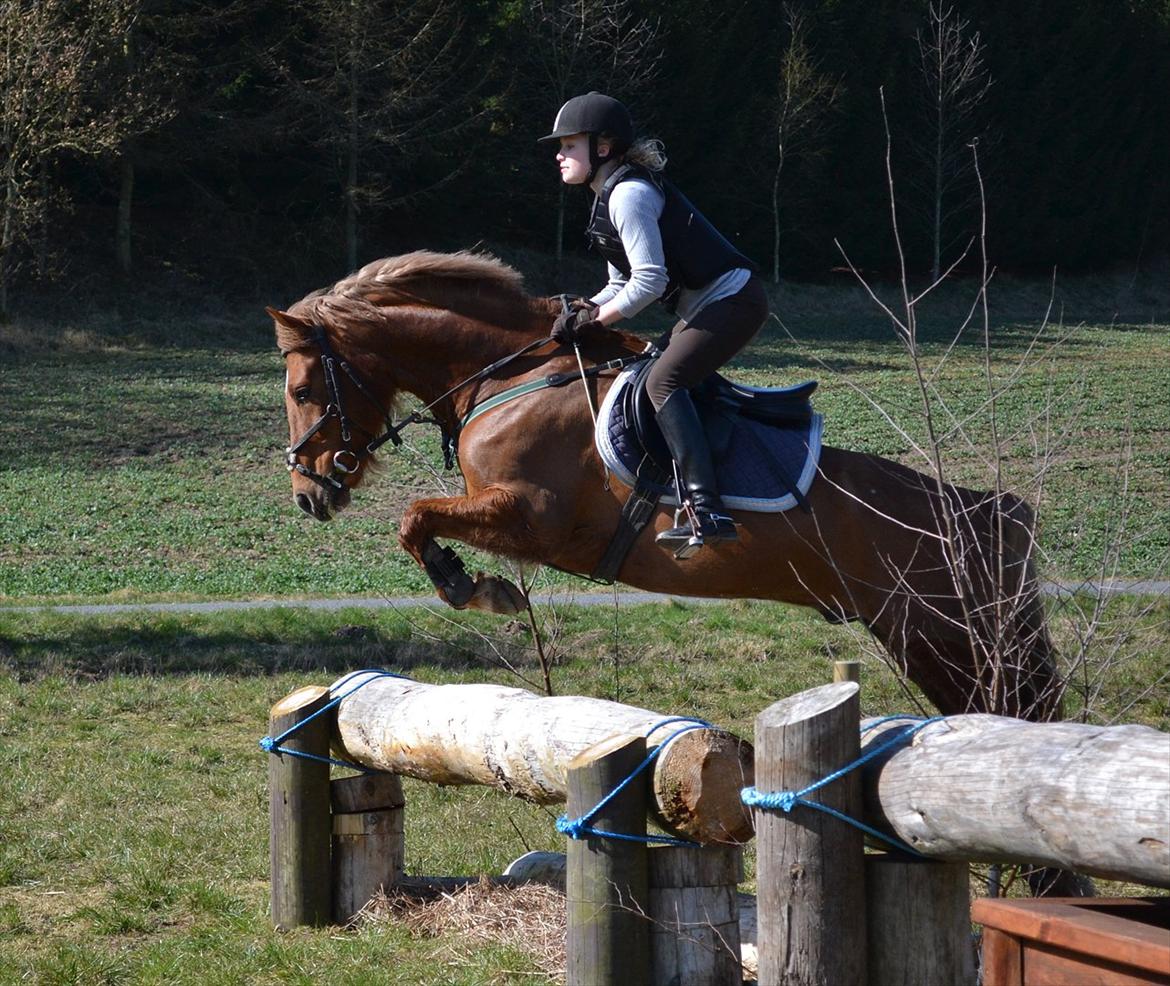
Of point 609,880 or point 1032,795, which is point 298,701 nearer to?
point 609,880

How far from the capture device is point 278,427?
26.6 metres

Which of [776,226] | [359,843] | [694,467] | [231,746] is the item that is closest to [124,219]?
[776,226]

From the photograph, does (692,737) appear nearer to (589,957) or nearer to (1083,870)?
(589,957)

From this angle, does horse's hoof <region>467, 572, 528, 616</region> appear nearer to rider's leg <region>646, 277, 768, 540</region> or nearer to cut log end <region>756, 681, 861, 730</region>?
rider's leg <region>646, 277, 768, 540</region>

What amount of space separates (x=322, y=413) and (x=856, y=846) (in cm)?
408

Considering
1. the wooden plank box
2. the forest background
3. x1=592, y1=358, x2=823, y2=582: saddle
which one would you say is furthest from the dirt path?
the forest background

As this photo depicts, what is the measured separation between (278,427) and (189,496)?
5.91 metres

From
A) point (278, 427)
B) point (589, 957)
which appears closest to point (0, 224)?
point (278, 427)

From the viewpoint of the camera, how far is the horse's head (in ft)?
22.8

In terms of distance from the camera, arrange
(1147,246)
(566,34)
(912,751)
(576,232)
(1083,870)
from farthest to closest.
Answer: (1147,246) → (576,232) → (566,34) → (912,751) → (1083,870)

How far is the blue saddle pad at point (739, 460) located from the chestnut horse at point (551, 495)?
0.07 m

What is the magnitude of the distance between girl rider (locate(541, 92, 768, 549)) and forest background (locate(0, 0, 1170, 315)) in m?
27.2

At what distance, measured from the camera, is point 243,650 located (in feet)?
38.5

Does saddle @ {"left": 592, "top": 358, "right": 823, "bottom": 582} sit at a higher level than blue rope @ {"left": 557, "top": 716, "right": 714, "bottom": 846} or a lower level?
higher
